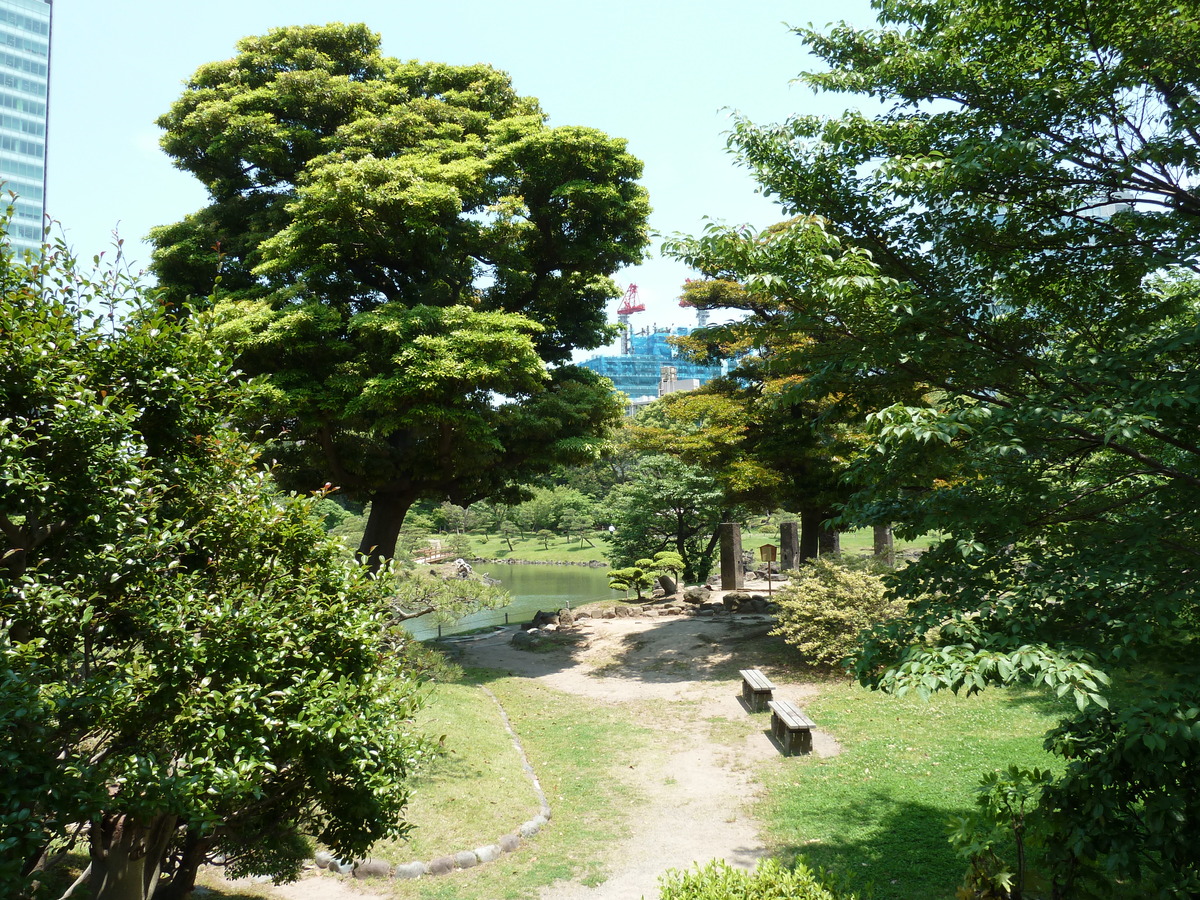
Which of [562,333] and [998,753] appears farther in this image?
[562,333]

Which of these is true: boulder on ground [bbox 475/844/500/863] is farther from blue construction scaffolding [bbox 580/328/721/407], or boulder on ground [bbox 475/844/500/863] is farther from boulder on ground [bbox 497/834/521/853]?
blue construction scaffolding [bbox 580/328/721/407]

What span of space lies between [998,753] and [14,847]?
8588 millimetres

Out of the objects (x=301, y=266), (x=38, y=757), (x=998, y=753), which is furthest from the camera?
(x=301, y=266)

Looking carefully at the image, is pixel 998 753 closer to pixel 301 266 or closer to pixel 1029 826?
pixel 1029 826

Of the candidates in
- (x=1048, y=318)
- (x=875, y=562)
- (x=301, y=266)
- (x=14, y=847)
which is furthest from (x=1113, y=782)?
(x=301, y=266)

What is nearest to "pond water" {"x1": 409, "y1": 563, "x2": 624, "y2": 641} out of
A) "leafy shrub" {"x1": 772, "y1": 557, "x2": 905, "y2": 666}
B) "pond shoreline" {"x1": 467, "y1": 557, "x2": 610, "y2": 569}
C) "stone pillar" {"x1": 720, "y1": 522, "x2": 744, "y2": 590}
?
"pond shoreline" {"x1": 467, "y1": 557, "x2": 610, "y2": 569}

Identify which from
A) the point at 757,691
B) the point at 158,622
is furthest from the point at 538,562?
the point at 158,622

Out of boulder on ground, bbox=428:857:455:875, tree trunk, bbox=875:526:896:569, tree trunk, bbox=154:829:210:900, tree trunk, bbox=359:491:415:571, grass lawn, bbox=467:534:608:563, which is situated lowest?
grass lawn, bbox=467:534:608:563

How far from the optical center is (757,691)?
10844mm

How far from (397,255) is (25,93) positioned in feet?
198

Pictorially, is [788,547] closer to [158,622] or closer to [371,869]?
[371,869]

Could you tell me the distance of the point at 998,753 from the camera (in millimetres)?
8039

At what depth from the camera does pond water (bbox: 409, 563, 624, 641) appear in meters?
22.6

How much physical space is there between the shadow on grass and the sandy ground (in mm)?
656
